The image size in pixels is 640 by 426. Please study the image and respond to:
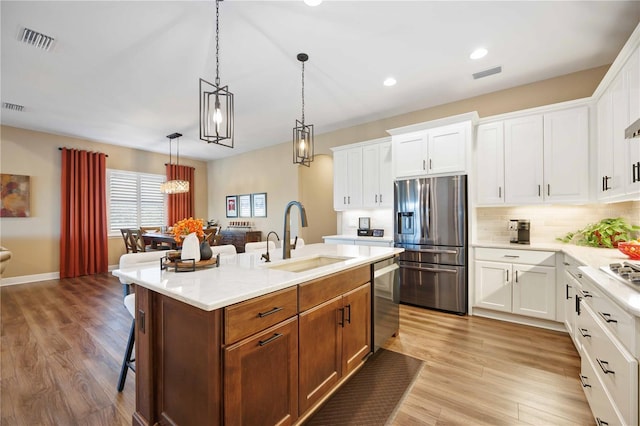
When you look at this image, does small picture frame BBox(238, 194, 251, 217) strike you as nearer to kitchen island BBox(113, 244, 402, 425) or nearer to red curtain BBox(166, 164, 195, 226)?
red curtain BBox(166, 164, 195, 226)

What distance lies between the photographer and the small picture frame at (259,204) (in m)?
6.96

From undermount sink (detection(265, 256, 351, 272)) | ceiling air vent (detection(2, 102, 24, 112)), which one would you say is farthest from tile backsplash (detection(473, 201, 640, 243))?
ceiling air vent (detection(2, 102, 24, 112))

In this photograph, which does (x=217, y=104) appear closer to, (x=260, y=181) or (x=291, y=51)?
(x=291, y=51)

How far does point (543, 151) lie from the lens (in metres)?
3.25

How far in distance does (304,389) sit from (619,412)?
4.84 feet

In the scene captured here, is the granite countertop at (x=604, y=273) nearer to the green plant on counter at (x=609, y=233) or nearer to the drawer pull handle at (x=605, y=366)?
the green plant on counter at (x=609, y=233)

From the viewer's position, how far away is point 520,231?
3459 mm

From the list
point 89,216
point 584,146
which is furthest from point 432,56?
point 89,216

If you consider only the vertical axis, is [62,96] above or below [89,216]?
above

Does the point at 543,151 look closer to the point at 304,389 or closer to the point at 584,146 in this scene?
the point at 584,146

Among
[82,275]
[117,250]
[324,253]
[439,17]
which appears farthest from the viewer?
[117,250]

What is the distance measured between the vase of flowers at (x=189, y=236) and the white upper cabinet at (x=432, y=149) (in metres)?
3.03

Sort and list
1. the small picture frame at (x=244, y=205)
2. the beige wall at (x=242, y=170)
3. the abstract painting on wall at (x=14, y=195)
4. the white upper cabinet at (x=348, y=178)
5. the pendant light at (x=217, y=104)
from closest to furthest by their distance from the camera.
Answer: the pendant light at (x=217, y=104), the beige wall at (x=242, y=170), the white upper cabinet at (x=348, y=178), the abstract painting on wall at (x=14, y=195), the small picture frame at (x=244, y=205)

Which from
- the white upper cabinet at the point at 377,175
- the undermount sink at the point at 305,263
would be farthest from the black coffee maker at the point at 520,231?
the undermount sink at the point at 305,263
